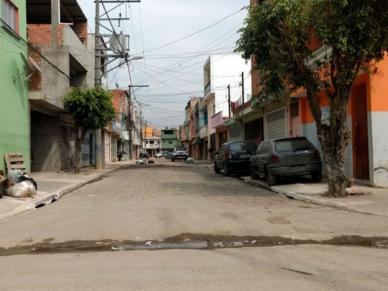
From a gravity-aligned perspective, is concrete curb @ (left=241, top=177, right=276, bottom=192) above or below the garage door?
below

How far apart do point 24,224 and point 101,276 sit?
5773mm

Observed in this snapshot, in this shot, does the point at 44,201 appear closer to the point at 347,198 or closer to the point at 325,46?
the point at 347,198

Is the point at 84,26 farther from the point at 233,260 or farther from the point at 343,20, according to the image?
the point at 233,260

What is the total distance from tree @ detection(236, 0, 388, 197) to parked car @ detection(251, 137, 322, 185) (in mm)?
3035

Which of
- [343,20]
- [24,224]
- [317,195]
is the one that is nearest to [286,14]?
[343,20]

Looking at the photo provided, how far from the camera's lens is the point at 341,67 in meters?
15.3

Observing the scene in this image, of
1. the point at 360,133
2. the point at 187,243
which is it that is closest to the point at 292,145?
the point at 360,133

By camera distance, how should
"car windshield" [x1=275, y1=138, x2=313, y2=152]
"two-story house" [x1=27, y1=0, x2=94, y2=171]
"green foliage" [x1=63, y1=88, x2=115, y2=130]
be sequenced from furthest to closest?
"green foliage" [x1=63, y1=88, x2=115, y2=130]
"two-story house" [x1=27, y1=0, x2=94, y2=171]
"car windshield" [x1=275, y1=138, x2=313, y2=152]

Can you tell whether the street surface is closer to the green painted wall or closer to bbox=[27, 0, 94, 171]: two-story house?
the green painted wall

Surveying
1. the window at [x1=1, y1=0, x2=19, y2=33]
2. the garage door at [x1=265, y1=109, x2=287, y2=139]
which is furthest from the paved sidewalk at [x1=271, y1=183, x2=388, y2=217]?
the window at [x1=1, y1=0, x2=19, y2=33]

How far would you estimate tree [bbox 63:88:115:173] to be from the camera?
30516 millimetres

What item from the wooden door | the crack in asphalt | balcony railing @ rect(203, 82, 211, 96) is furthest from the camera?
balcony railing @ rect(203, 82, 211, 96)

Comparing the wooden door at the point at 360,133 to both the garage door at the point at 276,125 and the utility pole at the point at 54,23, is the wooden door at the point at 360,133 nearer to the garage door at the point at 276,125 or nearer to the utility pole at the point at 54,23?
the garage door at the point at 276,125

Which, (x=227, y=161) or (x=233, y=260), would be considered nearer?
(x=233, y=260)
